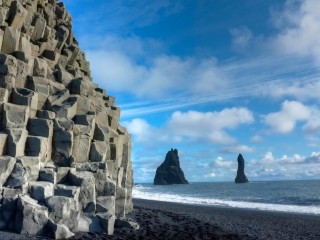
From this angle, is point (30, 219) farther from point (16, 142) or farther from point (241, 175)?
point (241, 175)

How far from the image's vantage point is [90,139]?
23.9 m

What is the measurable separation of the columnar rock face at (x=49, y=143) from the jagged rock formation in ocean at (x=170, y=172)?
163 meters

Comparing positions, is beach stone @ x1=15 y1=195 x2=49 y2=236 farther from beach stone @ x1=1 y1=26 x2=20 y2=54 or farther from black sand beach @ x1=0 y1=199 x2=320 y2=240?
beach stone @ x1=1 y1=26 x2=20 y2=54

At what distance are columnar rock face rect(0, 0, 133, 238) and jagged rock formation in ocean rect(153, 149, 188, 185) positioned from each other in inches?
6400

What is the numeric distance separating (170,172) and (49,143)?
173 meters

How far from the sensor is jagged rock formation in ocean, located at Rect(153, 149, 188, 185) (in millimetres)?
190000

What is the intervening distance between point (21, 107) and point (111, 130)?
804cm

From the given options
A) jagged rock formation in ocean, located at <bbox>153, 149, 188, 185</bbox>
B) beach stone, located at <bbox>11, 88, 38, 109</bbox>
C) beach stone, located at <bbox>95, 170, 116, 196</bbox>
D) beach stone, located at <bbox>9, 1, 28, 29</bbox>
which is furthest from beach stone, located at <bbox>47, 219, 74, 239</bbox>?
jagged rock formation in ocean, located at <bbox>153, 149, 188, 185</bbox>

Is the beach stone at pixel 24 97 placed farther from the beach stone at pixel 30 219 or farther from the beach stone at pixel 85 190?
the beach stone at pixel 30 219

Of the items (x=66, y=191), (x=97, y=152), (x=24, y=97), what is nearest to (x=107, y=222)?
(x=66, y=191)

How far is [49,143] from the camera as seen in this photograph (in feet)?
71.8

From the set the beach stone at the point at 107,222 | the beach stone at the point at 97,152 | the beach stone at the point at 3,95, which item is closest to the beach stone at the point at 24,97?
the beach stone at the point at 3,95

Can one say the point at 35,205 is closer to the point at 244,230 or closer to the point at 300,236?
the point at 244,230

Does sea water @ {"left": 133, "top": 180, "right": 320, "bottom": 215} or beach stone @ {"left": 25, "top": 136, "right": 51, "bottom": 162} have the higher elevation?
beach stone @ {"left": 25, "top": 136, "right": 51, "bottom": 162}
